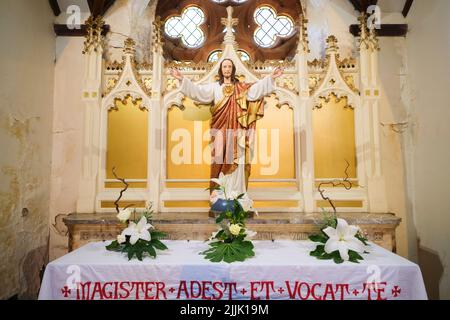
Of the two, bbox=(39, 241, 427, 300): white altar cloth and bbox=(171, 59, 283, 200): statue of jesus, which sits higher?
bbox=(171, 59, 283, 200): statue of jesus

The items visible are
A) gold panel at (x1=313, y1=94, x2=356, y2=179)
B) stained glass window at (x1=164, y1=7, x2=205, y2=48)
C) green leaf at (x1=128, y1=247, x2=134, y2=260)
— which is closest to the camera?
green leaf at (x1=128, y1=247, x2=134, y2=260)

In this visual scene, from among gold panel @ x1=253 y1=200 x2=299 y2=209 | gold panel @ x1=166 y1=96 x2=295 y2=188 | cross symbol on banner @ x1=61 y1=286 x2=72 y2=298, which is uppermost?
gold panel @ x1=166 y1=96 x2=295 y2=188

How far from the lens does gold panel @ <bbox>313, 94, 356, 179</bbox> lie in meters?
4.35

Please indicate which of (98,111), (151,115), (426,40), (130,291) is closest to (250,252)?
(130,291)

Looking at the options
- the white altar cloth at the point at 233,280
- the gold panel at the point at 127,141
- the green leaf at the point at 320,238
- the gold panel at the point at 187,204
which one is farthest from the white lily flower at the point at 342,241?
the gold panel at the point at 127,141

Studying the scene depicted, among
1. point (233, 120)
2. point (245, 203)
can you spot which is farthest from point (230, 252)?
point (233, 120)

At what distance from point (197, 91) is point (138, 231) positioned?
1833 millimetres

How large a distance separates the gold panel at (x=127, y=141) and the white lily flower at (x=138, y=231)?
5.09 ft

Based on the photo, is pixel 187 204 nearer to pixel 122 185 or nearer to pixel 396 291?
pixel 122 185

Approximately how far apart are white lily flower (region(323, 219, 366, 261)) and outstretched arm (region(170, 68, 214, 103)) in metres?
2.11

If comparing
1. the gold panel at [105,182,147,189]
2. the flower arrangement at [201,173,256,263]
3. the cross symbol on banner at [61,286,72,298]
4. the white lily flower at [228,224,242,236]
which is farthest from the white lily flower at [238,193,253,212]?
the gold panel at [105,182,147,189]

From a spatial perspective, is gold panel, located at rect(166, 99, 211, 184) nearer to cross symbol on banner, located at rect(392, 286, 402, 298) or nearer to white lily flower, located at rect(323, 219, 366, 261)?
white lily flower, located at rect(323, 219, 366, 261)

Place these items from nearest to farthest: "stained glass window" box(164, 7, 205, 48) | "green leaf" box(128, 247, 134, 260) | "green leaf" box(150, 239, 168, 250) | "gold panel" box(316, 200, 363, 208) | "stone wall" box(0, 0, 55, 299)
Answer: "green leaf" box(128, 247, 134, 260), "green leaf" box(150, 239, 168, 250), "stone wall" box(0, 0, 55, 299), "gold panel" box(316, 200, 363, 208), "stained glass window" box(164, 7, 205, 48)

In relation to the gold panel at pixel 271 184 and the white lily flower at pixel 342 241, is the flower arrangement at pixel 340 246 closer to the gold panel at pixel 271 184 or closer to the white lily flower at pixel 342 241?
the white lily flower at pixel 342 241
